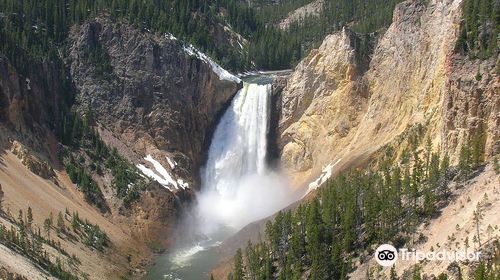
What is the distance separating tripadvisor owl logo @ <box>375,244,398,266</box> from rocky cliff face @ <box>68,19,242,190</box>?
41.1 meters

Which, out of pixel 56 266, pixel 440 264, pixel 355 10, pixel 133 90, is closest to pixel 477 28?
pixel 440 264

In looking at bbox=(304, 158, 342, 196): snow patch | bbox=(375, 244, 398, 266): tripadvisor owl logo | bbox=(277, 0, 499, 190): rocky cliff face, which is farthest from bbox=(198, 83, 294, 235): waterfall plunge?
bbox=(375, 244, 398, 266): tripadvisor owl logo

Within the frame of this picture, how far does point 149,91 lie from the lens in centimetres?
8344

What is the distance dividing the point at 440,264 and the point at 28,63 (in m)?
57.3

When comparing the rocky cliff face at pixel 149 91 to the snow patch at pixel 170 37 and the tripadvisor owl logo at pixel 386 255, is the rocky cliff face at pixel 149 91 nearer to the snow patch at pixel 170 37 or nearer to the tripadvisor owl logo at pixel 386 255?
the snow patch at pixel 170 37

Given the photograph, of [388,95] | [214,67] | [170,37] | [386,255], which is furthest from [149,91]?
[386,255]

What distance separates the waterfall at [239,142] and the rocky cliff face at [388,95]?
3733 millimetres

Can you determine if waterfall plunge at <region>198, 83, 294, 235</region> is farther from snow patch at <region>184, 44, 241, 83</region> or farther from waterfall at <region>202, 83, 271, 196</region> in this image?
snow patch at <region>184, 44, 241, 83</region>

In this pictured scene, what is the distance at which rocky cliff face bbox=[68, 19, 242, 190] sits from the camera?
81.5 meters

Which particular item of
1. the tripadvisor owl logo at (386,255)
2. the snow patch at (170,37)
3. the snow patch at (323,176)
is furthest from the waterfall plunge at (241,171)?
the tripadvisor owl logo at (386,255)

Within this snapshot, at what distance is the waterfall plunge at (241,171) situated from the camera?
75.2 meters

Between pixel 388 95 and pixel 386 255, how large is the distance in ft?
93.4

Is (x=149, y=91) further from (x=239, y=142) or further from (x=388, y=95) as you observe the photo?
(x=388, y=95)

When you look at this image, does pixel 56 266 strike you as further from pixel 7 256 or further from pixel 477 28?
pixel 477 28
